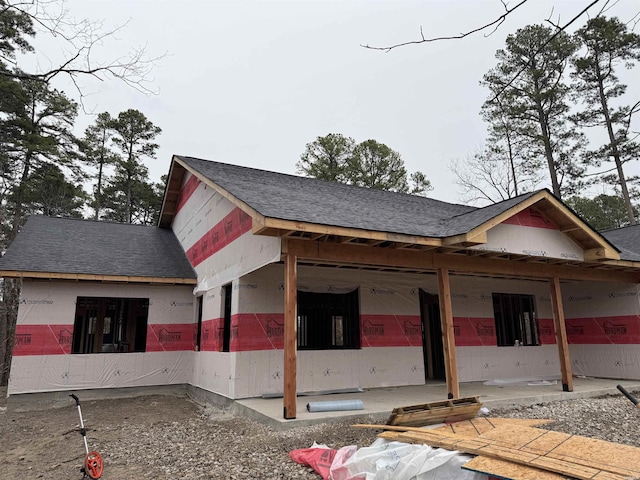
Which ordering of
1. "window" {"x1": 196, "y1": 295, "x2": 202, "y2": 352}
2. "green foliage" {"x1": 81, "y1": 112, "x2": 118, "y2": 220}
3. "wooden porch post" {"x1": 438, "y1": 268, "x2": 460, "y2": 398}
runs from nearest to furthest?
1. "wooden porch post" {"x1": 438, "y1": 268, "x2": 460, "y2": 398}
2. "window" {"x1": 196, "y1": 295, "x2": 202, "y2": 352}
3. "green foliage" {"x1": 81, "y1": 112, "x2": 118, "y2": 220}

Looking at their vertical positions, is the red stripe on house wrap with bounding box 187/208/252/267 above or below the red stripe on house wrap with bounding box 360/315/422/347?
above

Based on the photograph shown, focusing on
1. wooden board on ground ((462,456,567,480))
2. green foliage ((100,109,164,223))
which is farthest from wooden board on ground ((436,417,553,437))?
green foliage ((100,109,164,223))

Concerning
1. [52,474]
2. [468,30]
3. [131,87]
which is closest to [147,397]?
[52,474]

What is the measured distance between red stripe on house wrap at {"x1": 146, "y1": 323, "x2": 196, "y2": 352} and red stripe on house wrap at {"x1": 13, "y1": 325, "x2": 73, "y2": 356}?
1.79 meters

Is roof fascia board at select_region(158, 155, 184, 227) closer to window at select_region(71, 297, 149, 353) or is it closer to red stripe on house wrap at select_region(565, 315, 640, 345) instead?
window at select_region(71, 297, 149, 353)

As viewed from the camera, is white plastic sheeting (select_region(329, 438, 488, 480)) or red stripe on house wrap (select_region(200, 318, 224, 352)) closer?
white plastic sheeting (select_region(329, 438, 488, 480))

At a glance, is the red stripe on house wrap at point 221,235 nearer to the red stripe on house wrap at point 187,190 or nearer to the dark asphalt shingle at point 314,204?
the dark asphalt shingle at point 314,204

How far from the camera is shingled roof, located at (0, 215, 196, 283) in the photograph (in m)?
9.87

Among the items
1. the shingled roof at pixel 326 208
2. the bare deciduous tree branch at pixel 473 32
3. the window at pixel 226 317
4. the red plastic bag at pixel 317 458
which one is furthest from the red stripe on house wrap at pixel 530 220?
the window at pixel 226 317

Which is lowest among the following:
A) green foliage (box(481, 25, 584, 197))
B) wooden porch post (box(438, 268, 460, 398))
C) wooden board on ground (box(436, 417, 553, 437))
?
wooden board on ground (box(436, 417, 553, 437))

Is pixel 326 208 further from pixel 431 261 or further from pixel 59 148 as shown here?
pixel 59 148

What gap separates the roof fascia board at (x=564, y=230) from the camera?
7.21 metres

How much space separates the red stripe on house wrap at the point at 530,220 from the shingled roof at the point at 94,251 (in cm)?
768

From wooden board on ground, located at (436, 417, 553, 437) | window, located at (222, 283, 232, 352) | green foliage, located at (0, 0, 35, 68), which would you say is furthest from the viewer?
window, located at (222, 283, 232, 352)
